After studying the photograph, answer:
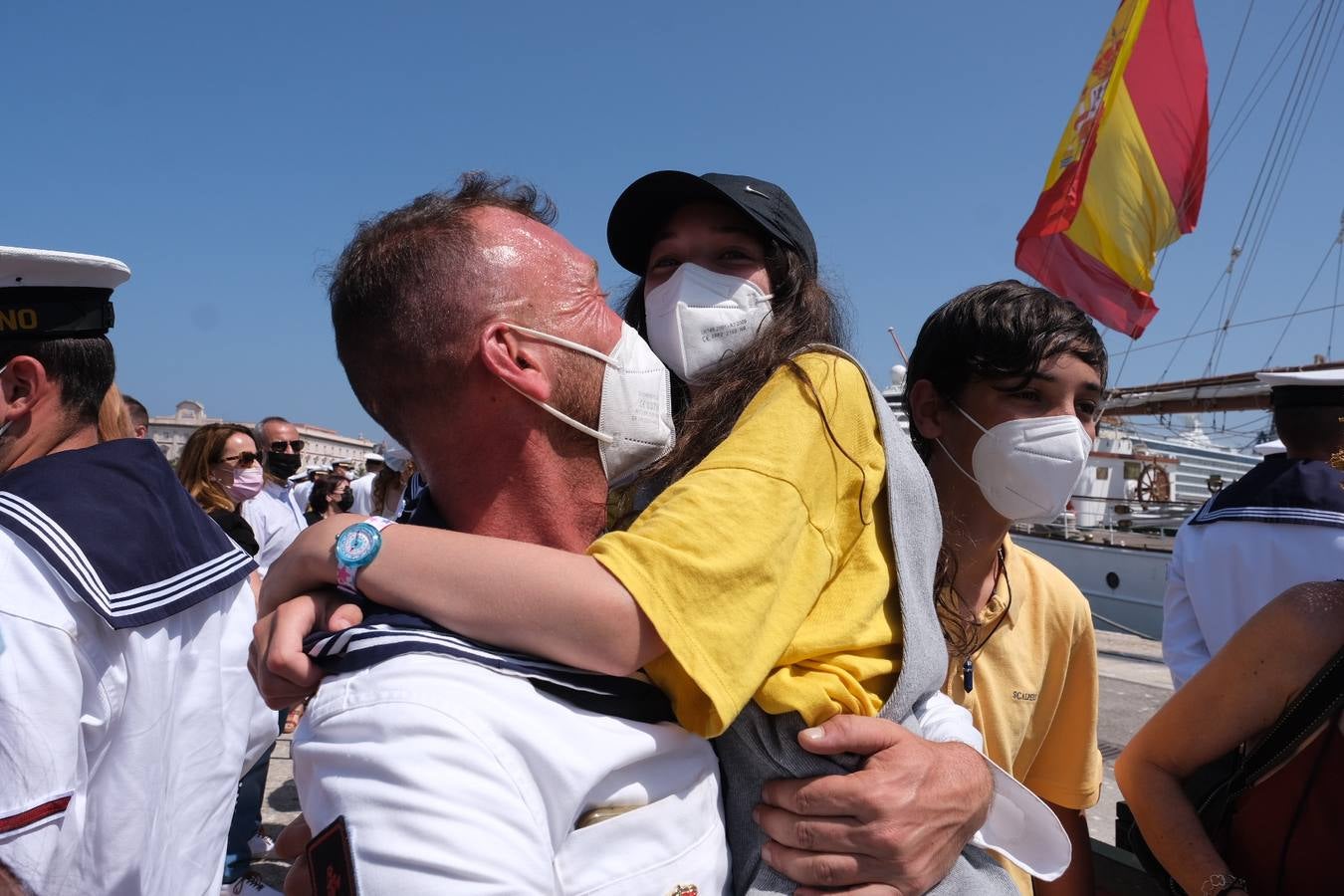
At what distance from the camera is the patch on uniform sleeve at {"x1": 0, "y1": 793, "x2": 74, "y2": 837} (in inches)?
67.0

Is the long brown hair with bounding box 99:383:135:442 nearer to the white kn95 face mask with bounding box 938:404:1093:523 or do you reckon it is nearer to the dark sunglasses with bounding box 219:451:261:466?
the white kn95 face mask with bounding box 938:404:1093:523

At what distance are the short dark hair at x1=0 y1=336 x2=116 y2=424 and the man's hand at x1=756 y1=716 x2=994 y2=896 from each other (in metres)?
2.08

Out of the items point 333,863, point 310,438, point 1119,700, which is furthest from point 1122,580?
point 310,438

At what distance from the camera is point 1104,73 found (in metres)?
9.65

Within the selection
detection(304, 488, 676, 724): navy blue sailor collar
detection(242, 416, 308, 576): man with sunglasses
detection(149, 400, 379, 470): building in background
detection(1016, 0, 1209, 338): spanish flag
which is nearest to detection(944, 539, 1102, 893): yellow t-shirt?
detection(304, 488, 676, 724): navy blue sailor collar

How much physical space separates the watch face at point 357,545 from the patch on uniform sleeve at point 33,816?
1.15m

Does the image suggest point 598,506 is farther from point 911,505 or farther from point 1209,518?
point 1209,518

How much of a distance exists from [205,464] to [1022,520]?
5.28 meters

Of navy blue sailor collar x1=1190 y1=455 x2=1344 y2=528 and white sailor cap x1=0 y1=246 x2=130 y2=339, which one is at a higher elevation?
white sailor cap x1=0 y1=246 x2=130 y2=339

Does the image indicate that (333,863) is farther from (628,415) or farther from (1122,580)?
(1122,580)

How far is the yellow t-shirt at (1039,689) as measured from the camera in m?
2.15

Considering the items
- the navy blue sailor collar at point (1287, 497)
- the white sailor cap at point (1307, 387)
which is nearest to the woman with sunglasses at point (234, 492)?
the navy blue sailor collar at point (1287, 497)

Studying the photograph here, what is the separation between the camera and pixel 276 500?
730 cm

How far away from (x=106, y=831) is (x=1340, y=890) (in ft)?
8.87
